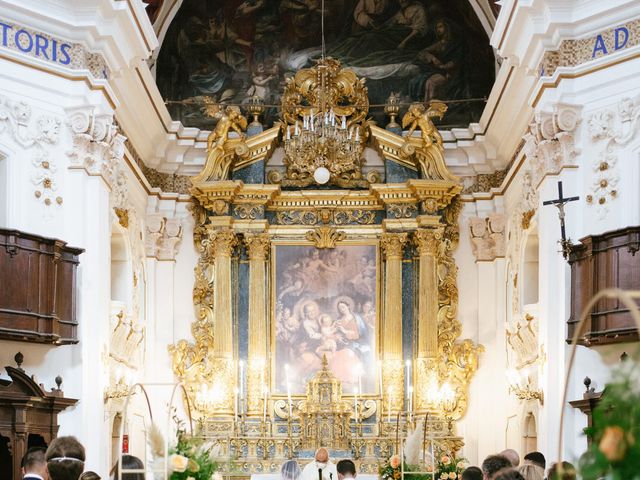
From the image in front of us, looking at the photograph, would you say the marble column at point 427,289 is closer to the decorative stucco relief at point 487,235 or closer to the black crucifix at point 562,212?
the decorative stucco relief at point 487,235

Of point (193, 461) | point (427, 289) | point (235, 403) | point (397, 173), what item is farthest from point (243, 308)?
point (193, 461)

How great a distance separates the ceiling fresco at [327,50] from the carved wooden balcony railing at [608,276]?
27.1 ft

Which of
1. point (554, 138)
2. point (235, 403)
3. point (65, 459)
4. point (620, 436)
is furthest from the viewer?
point (235, 403)

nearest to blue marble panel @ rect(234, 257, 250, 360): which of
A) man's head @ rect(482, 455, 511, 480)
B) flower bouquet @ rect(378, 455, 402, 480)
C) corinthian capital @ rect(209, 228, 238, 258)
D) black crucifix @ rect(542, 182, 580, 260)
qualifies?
corinthian capital @ rect(209, 228, 238, 258)

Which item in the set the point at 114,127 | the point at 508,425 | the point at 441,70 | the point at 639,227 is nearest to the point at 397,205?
the point at 441,70

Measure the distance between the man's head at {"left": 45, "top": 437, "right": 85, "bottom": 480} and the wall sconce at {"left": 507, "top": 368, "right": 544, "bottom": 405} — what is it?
364 inches

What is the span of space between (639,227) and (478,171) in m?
8.63

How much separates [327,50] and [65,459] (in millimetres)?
15460

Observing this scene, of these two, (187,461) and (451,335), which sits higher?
(451,335)

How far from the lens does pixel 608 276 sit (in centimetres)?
1389

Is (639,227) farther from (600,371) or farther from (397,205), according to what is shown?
(397,205)

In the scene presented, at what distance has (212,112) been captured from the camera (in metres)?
21.3

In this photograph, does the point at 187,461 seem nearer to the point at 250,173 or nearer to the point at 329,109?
the point at 329,109

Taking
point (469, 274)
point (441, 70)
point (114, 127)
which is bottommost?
point (469, 274)
